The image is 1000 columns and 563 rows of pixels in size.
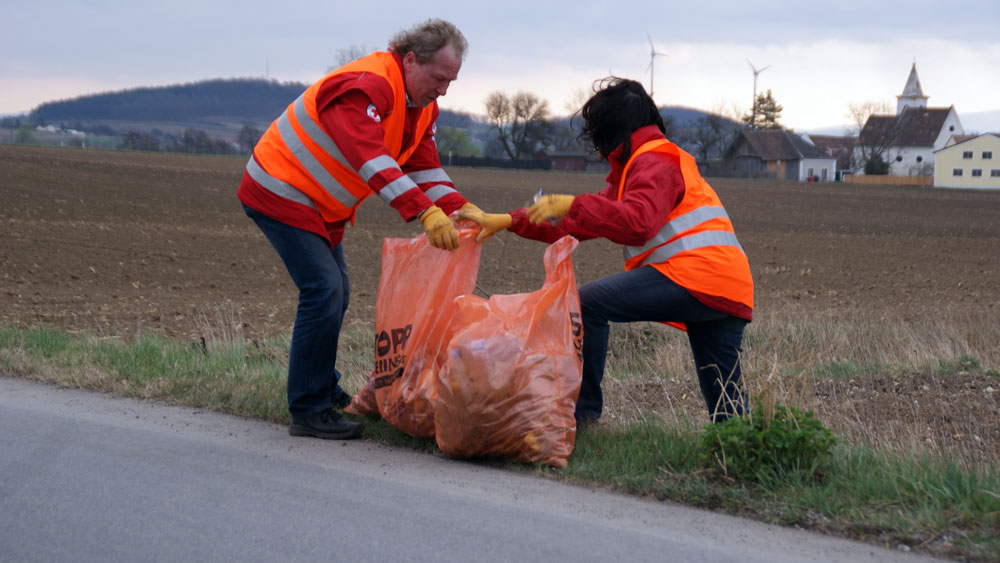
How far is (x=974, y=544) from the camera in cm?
284

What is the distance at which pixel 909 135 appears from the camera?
90.6 m

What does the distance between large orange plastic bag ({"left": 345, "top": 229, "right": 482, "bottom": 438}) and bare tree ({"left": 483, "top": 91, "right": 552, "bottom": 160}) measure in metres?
90.0

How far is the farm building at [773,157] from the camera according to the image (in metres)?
85.0

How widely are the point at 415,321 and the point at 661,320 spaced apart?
3.52 feet

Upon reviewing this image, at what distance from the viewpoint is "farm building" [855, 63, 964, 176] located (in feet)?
292

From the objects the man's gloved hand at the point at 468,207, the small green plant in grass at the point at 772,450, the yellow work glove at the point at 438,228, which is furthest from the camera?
the man's gloved hand at the point at 468,207

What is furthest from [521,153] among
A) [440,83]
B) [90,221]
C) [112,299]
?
[440,83]

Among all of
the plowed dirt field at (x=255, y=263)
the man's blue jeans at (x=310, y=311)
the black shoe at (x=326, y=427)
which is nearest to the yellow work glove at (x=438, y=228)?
the man's blue jeans at (x=310, y=311)

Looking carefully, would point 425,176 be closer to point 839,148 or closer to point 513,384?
point 513,384

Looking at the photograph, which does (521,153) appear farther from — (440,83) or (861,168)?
(440,83)

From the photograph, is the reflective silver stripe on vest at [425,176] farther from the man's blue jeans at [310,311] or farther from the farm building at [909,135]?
the farm building at [909,135]

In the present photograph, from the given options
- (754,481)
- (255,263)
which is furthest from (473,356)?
(255,263)

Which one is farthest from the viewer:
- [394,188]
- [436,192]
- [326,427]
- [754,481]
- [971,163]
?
[971,163]

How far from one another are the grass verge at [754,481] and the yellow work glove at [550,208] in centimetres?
97
